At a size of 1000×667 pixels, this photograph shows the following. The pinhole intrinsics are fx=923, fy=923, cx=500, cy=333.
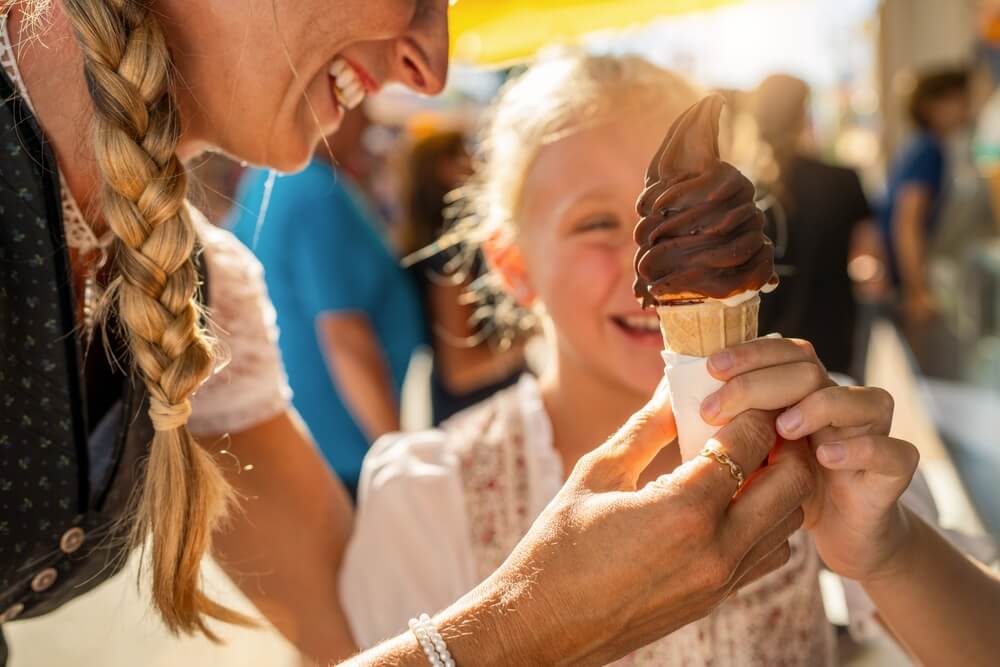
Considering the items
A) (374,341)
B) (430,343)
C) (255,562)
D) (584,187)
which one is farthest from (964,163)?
(255,562)

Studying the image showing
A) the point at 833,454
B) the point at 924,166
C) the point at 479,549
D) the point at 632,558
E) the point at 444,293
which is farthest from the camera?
the point at 924,166

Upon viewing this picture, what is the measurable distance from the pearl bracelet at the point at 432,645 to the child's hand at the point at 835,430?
0.41 m

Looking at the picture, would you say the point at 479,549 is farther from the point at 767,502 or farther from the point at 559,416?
the point at 767,502

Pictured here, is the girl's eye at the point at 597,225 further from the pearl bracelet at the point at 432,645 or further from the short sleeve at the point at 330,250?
the short sleeve at the point at 330,250

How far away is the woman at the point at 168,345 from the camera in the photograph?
1.05 meters

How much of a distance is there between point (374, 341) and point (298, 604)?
2.03m

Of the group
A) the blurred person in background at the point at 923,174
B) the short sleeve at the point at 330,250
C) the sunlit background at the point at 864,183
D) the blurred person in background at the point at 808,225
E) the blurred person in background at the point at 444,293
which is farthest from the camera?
the blurred person in background at the point at 923,174

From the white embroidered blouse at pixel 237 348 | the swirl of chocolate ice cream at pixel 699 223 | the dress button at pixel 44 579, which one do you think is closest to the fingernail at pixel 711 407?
the swirl of chocolate ice cream at pixel 699 223

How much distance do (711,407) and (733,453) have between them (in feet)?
0.20

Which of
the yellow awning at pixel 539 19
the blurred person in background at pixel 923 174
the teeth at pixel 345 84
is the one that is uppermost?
the yellow awning at pixel 539 19

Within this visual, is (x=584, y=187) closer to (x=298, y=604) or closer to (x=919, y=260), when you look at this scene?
(x=298, y=604)

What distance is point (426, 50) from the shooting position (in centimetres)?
138

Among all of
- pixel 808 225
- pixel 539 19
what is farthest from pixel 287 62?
pixel 539 19

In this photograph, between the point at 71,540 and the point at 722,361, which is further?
the point at 71,540
